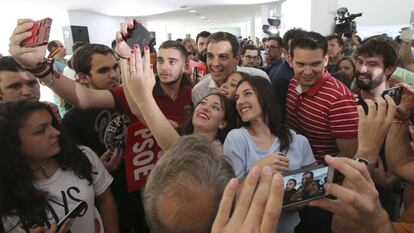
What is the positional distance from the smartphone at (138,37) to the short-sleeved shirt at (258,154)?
1.73ft

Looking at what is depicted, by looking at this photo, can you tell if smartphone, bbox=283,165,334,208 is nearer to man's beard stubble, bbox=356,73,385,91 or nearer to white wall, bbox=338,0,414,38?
man's beard stubble, bbox=356,73,385,91

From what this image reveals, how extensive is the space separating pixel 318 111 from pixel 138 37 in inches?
35.5

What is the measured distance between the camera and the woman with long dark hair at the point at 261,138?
1.21 m

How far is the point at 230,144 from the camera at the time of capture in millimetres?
1244

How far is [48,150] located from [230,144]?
0.71 m

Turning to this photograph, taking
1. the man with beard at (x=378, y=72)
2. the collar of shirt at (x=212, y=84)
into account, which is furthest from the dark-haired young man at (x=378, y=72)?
the collar of shirt at (x=212, y=84)

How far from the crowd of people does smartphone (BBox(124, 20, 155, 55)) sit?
0.03m

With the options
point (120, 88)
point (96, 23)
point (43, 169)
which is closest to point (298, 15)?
point (120, 88)

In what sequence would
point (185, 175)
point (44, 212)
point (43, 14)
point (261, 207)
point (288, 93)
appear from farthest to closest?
point (43, 14) < point (288, 93) < point (44, 212) < point (185, 175) < point (261, 207)

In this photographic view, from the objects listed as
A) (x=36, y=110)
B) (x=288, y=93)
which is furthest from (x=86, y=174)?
(x=288, y=93)

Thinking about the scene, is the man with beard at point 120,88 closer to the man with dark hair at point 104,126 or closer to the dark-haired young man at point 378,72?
the man with dark hair at point 104,126

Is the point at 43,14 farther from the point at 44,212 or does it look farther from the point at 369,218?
the point at 369,218

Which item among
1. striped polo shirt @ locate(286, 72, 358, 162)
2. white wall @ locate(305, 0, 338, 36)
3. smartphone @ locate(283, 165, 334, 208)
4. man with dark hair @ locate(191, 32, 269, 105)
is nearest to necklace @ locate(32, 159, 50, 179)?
smartphone @ locate(283, 165, 334, 208)

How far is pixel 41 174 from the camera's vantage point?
3.61ft
